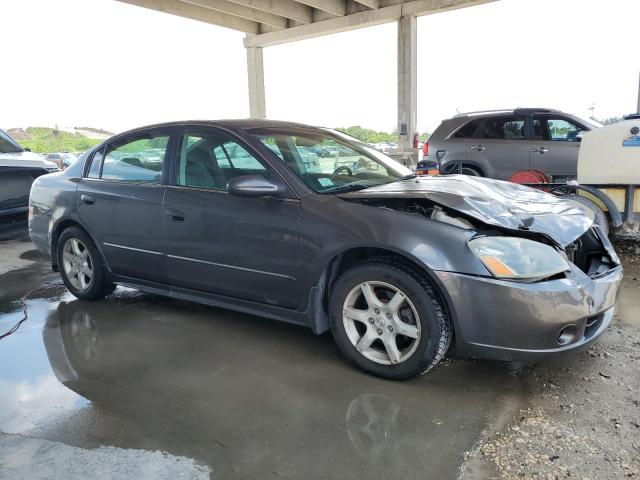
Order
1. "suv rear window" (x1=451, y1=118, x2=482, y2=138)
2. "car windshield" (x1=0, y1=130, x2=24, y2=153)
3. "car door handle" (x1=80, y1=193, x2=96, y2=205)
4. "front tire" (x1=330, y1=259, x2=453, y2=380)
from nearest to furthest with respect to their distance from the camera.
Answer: "front tire" (x1=330, y1=259, x2=453, y2=380) → "car door handle" (x1=80, y1=193, x2=96, y2=205) → "car windshield" (x1=0, y1=130, x2=24, y2=153) → "suv rear window" (x1=451, y1=118, x2=482, y2=138)

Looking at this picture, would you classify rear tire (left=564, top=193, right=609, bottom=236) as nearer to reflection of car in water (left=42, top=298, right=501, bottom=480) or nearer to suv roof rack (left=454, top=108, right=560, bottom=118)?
reflection of car in water (left=42, top=298, right=501, bottom=480)

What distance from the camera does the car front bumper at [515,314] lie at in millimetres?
2645

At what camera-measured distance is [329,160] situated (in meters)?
3.77

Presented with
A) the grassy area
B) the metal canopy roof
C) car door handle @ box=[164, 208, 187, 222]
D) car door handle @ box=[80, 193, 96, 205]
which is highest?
the metal canopy roof

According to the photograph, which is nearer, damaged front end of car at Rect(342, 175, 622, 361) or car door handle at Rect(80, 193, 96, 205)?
damaged front end of car at Rect(342, 175, 622, 361)

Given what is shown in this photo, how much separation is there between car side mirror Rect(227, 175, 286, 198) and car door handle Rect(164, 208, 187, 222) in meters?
0.61

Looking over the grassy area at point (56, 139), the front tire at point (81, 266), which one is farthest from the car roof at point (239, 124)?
the grassy area at point (56, 139)

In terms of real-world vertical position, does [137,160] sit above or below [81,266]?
above

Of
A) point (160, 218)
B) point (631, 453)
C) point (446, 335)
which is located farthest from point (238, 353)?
point (631, 453)

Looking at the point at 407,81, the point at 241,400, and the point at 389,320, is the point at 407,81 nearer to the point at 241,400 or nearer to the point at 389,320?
the point at 389,320

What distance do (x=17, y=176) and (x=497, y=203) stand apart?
654cm

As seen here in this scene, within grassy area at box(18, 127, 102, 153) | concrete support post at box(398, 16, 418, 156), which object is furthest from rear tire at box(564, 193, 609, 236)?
grassy area at box(18, 127, 102, 153)

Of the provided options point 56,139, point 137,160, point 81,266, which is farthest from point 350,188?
point 56,139

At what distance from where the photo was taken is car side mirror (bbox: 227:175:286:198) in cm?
322
